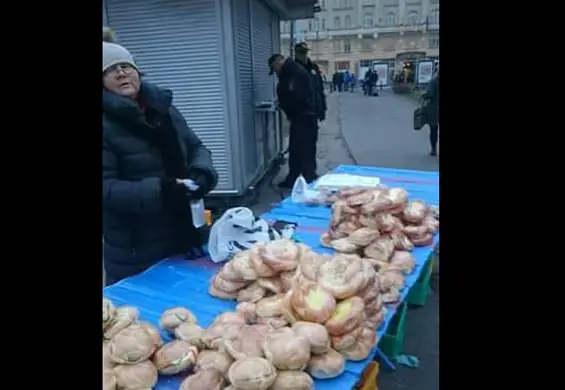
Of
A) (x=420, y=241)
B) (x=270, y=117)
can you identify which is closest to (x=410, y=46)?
(x=270, y=117)

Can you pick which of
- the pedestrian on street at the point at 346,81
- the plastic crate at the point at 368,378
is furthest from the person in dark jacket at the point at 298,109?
the pedestrian on street at the point at 346,81

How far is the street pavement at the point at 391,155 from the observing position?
8.85ft

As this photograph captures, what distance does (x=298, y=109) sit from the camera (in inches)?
239

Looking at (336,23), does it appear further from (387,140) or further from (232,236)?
(232,236)

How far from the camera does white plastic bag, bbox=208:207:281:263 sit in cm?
230

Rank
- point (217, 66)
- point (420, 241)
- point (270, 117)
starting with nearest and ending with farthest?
point (420, 241) → point (217, 66) → point (270, 117)

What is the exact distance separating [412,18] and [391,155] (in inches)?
1375

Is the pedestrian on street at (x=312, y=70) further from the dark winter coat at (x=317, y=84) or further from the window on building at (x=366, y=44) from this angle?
the window on building at (x=366, y=44)
